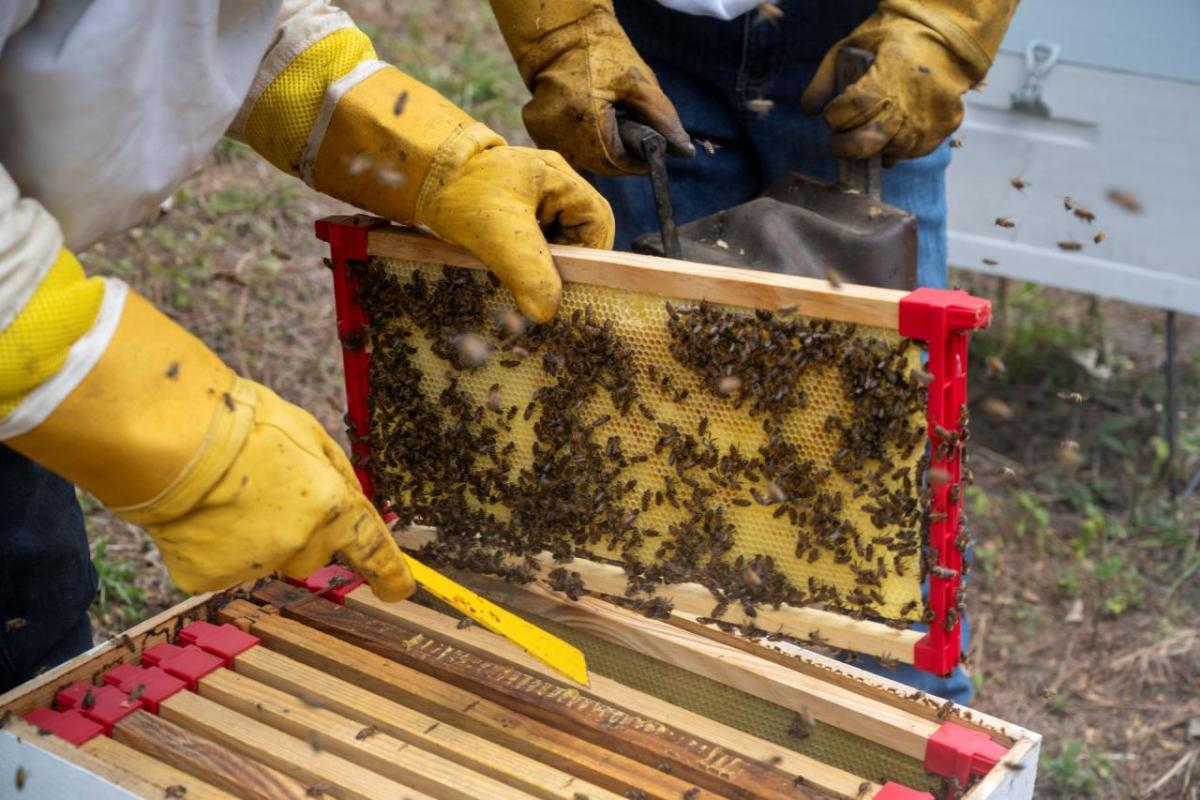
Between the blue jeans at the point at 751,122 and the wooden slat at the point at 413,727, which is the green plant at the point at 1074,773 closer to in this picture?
the blue jeans at the point at 751,122

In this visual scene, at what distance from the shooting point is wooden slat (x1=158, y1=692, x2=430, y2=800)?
7.90 feet

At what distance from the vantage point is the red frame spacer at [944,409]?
93.1 inches

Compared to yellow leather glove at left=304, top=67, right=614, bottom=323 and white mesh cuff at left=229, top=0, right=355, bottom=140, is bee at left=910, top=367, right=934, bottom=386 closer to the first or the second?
yellow leather glove at left=304, top=67, right=614, bottom=323

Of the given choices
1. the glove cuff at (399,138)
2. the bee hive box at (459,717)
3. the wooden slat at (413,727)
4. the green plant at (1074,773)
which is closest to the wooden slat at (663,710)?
the bee hive box at (459,717)

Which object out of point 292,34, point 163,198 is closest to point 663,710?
point 163,198

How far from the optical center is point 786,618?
2779 mm

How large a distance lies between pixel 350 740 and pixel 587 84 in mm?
1738

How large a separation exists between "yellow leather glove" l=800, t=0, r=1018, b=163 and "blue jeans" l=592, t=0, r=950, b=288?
0.18 m

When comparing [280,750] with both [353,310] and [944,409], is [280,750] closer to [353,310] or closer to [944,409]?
[353,310]

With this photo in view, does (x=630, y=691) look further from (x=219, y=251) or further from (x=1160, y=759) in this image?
(x=219, y=251)

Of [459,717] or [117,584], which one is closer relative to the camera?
[459,717]

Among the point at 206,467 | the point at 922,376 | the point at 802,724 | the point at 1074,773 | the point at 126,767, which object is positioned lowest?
the point at 1074,773

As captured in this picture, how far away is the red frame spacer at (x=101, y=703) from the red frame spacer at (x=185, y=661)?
0.12 metres

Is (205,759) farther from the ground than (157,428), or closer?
closer
